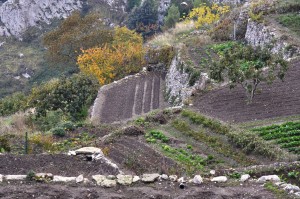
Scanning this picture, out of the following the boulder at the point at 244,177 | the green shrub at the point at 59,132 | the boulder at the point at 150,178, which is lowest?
the green shrub at the point at 59,132

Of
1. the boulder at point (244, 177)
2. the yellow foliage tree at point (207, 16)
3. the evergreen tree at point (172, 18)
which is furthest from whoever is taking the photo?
the evergreen tree at point (172, 18)

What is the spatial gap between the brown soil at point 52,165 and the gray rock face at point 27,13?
66.8m

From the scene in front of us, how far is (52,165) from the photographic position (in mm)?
15852

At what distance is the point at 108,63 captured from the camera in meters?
43.0

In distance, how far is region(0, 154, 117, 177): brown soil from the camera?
15.4 m

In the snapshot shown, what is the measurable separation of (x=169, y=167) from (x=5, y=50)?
62.9 m

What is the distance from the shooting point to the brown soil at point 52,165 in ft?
50.4

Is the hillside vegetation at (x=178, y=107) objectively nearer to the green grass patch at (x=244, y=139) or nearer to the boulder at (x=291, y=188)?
the green grass patch at (x=244, y=139)

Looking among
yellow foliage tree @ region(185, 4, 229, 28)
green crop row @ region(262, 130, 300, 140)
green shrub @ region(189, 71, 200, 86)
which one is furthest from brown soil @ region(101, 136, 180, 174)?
yellow foliage tree @ region(185, 4, 229, 28)

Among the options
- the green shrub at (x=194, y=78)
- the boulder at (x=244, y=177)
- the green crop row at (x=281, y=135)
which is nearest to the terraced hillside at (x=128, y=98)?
the green shrub at (x=194, y=78)

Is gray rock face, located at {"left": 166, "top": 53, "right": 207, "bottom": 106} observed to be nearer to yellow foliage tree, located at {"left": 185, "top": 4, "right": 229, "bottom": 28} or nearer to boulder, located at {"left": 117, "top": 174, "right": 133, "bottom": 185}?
yellow foliage tree, located at {"left": 185, "top": 4, "right": 229, "bottom": 28}

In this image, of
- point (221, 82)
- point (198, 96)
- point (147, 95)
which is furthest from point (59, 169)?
point (147, 95)

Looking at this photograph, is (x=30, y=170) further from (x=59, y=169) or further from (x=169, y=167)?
(x=169, y=167)

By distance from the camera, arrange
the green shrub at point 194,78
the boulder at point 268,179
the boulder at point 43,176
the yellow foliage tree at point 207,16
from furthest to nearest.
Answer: the yellow foliage tree at point 207,16 → the green shrub at point 194,78 → the boulder at point 268,179 → the boulder at point 43,176
